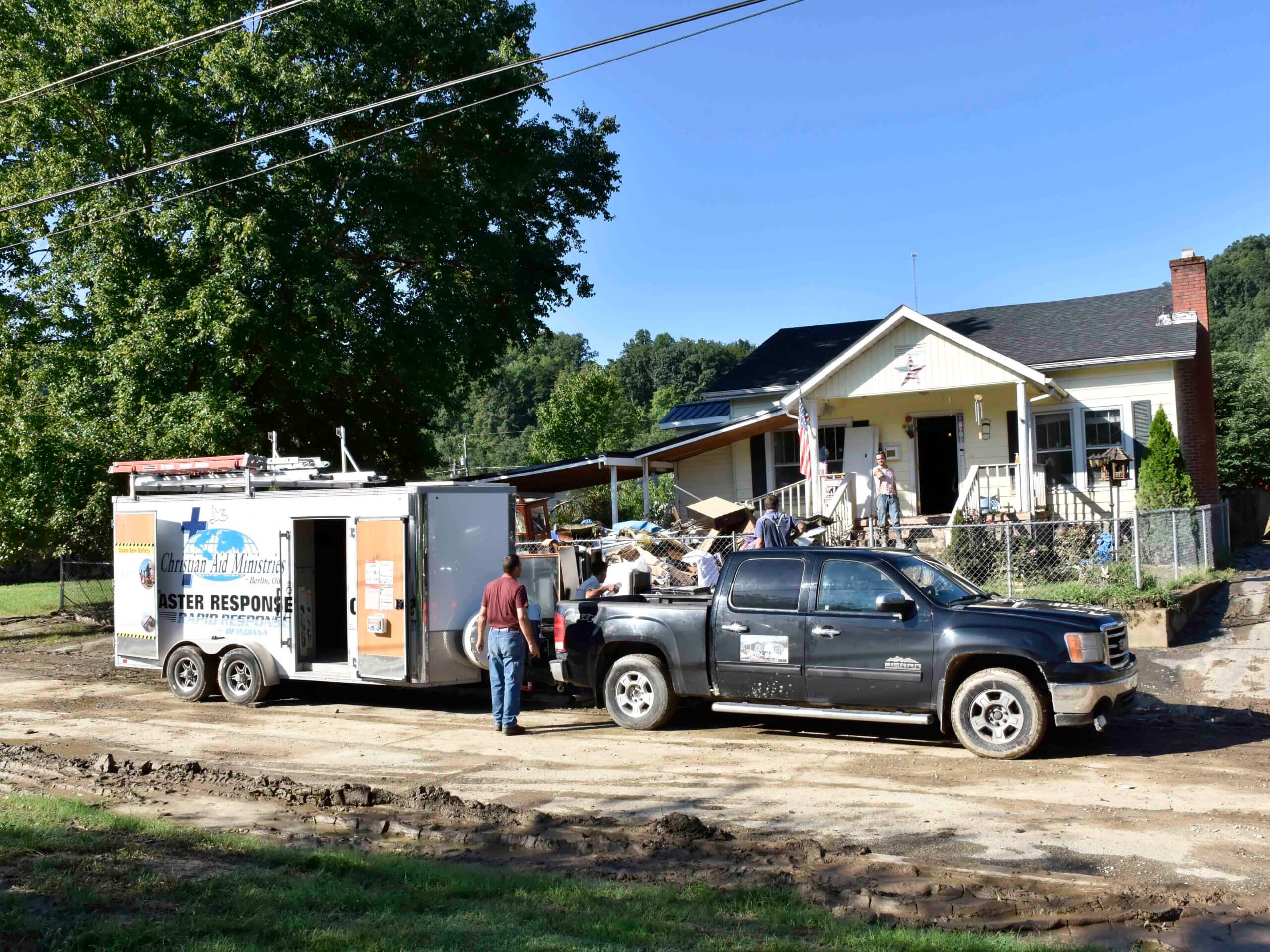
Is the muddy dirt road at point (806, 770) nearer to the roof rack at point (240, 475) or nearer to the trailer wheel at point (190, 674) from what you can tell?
the trailer wheel at point (190, 674)

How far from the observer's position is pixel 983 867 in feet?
20.5

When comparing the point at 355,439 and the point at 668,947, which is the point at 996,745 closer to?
the point at 668,947

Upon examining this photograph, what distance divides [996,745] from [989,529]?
26.6ft

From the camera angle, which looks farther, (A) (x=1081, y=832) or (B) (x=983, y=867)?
(A) (x=1081, y=832)

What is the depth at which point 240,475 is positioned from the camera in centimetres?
1381

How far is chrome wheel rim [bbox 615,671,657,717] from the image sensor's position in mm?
11109

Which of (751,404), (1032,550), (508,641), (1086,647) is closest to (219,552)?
(508,641)

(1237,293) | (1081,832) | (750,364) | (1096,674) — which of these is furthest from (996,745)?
(1237,293)

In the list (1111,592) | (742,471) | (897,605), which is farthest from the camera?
(742,471)

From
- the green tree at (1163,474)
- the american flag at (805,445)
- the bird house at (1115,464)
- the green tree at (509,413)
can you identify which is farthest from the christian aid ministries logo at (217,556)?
the green tree at (509,413)

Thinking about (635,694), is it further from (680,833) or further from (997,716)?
(680,833)

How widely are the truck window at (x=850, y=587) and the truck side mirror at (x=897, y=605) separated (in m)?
0.15

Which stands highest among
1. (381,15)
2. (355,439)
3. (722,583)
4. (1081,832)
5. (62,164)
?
(381,15)

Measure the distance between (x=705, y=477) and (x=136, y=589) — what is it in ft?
46.6
